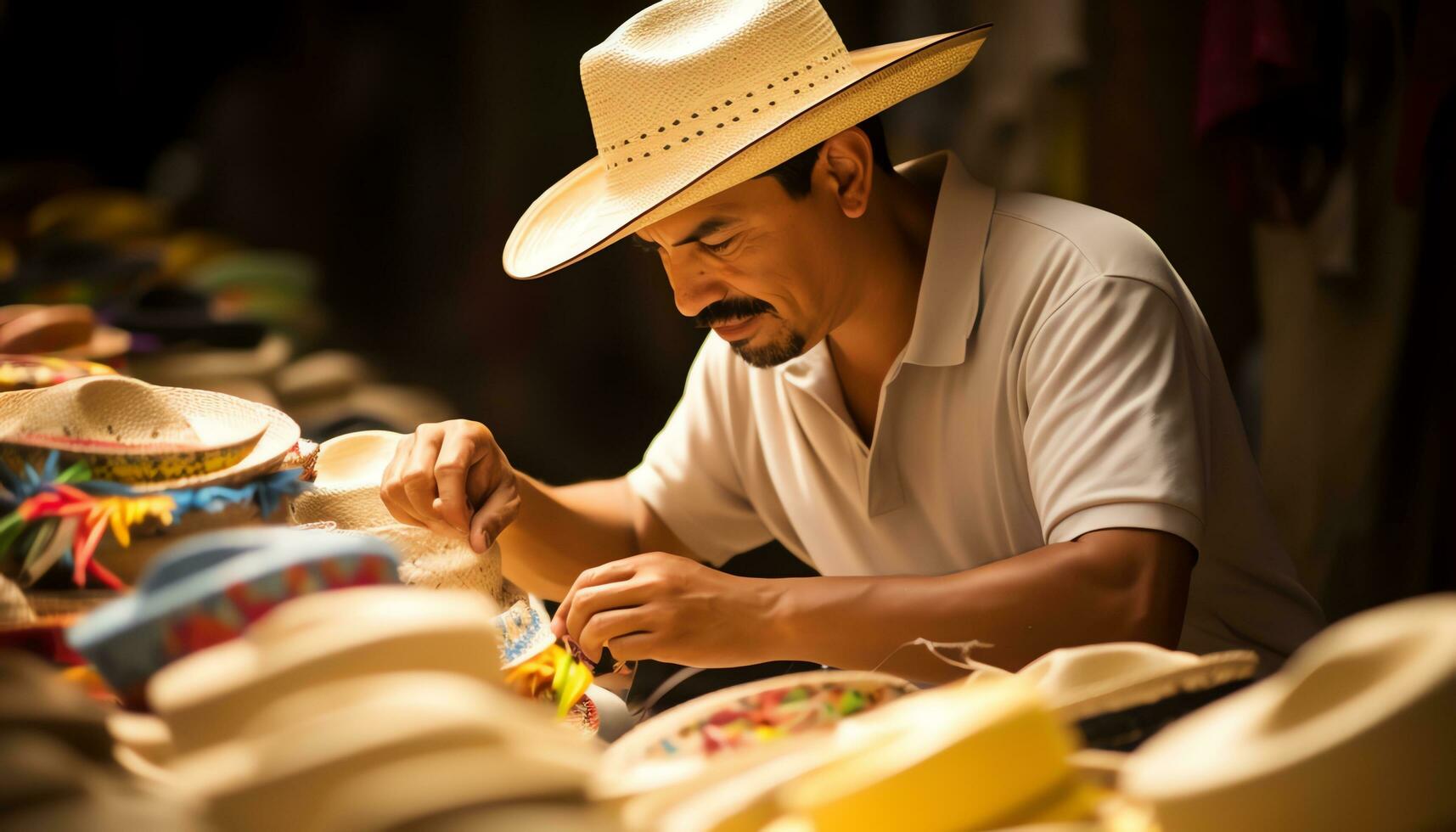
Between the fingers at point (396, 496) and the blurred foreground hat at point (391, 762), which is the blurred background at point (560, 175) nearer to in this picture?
the fingers at point (396, 496)

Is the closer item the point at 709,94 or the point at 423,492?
the point at 423,492

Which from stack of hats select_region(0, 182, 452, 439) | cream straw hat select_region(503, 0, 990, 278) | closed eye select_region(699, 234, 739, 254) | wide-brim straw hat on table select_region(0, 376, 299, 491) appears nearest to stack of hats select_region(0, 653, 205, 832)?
wide-brim straw hat on table select_region(0, 376, 299, 491)

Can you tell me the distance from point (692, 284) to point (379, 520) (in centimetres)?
48

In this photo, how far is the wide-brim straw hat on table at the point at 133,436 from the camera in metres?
1.02

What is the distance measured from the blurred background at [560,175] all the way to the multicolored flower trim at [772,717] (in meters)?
1.32

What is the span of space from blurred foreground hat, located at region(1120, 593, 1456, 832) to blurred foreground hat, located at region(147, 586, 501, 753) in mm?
350

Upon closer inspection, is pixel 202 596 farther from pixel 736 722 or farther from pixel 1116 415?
pixel 1116 415

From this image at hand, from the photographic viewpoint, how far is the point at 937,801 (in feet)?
1.99

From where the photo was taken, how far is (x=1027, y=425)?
1.46 meters

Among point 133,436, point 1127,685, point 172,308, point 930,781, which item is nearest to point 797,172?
point 133,436

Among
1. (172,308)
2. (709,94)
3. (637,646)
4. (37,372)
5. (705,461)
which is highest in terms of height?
(709,94)

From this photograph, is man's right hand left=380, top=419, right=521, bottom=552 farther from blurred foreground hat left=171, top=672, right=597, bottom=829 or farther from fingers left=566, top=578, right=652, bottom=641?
blurred foreground hat left=171, top=672, right=597, bottom=829

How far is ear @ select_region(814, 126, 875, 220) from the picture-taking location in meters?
1.57

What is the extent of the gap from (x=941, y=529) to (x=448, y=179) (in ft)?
5.28
